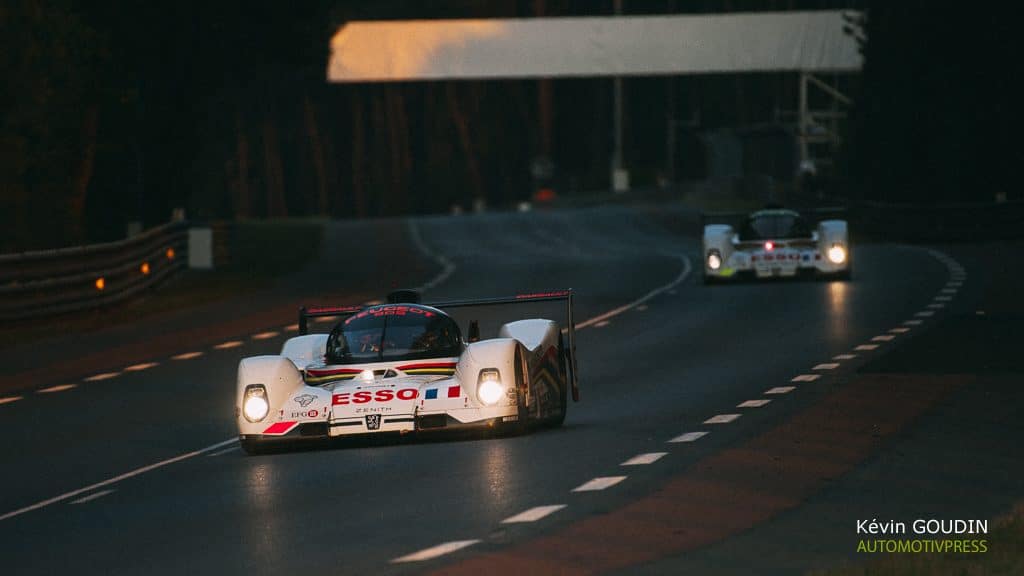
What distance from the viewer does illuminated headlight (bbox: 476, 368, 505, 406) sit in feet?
51.4

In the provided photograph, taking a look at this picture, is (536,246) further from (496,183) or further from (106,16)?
(496,183)

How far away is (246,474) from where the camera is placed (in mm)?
14625

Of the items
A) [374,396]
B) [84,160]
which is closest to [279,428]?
[374,396]

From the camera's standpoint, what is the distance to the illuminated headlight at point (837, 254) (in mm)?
36312

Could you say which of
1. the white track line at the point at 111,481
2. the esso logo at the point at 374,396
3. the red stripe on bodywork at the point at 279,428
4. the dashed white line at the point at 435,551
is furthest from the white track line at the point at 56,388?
the dashed white line at the point at 435,551

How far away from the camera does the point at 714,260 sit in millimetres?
37062

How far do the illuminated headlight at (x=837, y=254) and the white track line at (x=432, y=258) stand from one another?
7289 millimetres

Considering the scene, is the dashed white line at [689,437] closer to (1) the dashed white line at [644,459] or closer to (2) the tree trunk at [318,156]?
(1) the dashed white line at [644,459]

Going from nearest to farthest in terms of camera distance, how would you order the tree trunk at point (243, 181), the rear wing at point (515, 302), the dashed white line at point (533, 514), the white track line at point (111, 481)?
the dashed white line at point (533, 514), the white track line at point (111, 481), the rear wing at point (515, 302), the tree trunk at point (243, 181)

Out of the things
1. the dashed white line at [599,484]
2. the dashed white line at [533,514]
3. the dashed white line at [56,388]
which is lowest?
the dashed white line at [56,388]

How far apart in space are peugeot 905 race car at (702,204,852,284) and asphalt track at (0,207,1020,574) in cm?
428

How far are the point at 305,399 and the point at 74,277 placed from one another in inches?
652

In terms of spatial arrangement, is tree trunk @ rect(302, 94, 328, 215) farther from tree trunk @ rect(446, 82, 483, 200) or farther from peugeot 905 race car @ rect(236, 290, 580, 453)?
peugeot 905 race car @ rect(236, 290, 580, 453)

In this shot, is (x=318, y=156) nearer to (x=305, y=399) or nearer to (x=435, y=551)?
(x=305, y=399)
